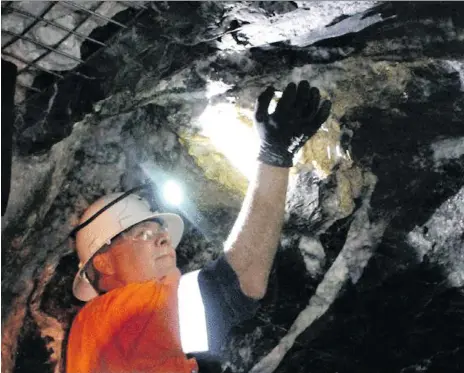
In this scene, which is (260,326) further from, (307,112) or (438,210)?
(307,112)

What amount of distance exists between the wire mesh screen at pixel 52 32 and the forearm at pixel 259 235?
99 centimetres

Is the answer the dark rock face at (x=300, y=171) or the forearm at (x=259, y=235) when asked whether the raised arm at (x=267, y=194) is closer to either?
the forearm at (x=259, y=235)

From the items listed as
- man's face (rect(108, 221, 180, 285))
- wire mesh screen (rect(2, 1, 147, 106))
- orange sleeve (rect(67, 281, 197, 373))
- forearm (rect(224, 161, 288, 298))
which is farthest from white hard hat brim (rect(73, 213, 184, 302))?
wire mesh screen (rect(2, 1, 147, 106))

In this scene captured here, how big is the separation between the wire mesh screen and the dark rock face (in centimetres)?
5

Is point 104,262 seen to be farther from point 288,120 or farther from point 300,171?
point 288,120

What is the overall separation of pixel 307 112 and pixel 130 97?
1007mm

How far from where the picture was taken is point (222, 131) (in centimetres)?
321

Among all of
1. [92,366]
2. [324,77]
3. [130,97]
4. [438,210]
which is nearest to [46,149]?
[130,97]

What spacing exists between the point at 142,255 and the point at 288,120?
4.44ft

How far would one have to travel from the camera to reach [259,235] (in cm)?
246

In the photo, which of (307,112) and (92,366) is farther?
(92,366)

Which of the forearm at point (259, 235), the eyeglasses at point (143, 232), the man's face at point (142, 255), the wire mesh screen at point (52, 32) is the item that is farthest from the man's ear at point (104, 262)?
the wire mesh screen at point (52, 32)

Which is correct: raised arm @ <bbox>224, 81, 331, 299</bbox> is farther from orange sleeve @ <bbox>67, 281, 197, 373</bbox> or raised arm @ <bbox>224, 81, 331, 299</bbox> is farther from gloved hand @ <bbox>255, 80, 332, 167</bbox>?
orange sleeve @ <bbox>67, 281, 197, 373</bbox>

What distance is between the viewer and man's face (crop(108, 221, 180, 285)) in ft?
10.4
